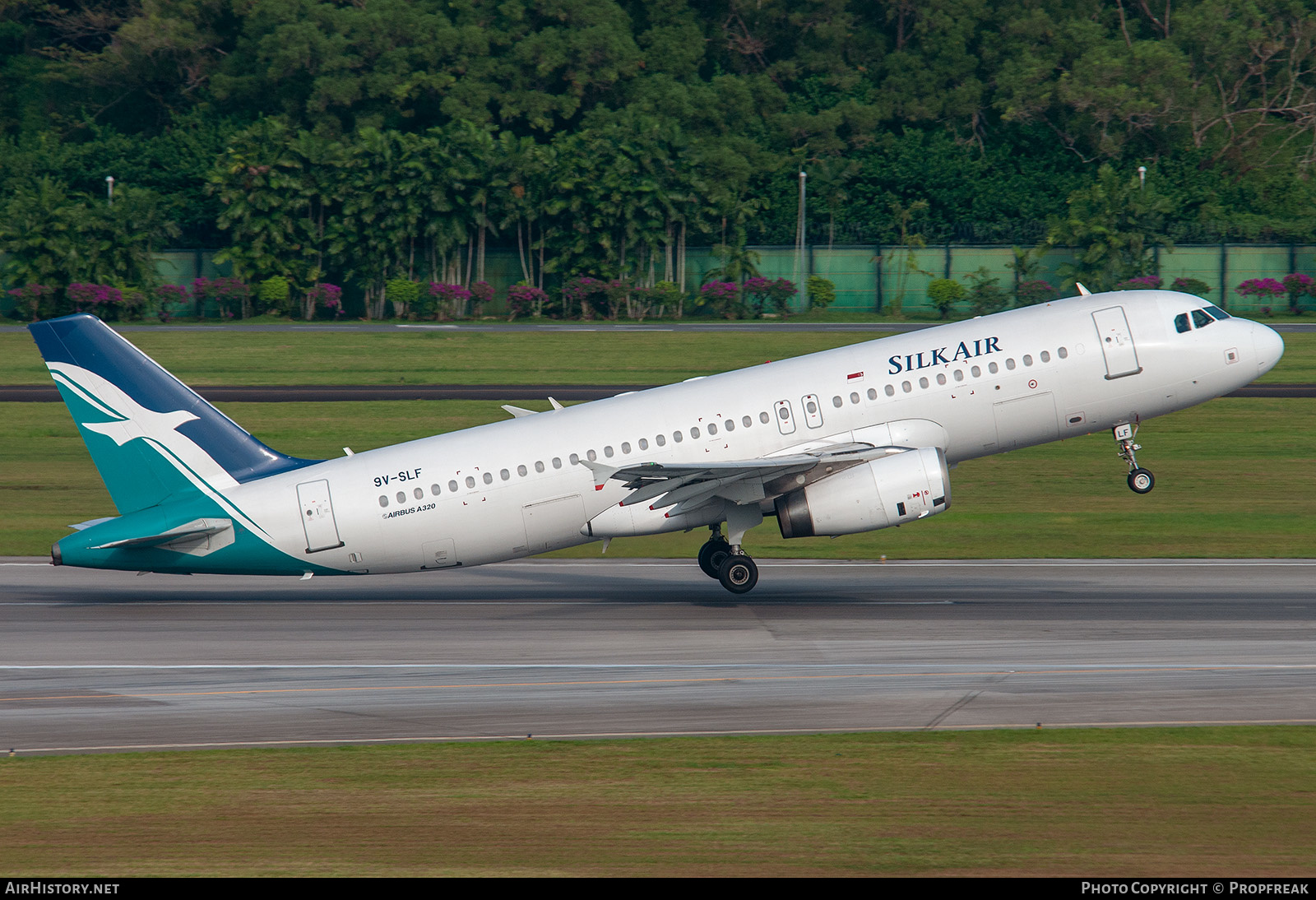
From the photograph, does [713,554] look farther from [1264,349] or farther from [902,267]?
[902,267]

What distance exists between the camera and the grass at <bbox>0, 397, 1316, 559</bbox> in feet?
117

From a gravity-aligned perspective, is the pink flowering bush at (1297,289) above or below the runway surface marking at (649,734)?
above

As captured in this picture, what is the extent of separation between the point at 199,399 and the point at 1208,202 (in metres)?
92.3

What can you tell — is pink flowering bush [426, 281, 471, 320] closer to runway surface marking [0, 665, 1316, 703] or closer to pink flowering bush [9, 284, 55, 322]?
pink flowering bush [9, 284, 55, 322]

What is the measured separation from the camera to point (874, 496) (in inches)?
1096

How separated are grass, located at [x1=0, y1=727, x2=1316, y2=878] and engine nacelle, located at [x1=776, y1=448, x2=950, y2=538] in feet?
28.3

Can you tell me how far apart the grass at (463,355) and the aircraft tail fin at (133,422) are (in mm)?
36329

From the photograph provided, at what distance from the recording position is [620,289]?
9938 cm

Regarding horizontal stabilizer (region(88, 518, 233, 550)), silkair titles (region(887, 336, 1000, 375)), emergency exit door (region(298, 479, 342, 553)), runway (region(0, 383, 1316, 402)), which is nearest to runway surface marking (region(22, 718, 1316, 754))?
horizontal stabilizer (region(88, 518, 233, 550))

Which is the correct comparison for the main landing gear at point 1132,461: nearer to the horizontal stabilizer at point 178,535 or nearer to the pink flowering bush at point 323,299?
the horizontal stabilizer at point 178,535

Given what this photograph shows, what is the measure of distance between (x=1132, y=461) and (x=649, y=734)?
614 inches

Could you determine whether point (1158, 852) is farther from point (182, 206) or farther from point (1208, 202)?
point (182, 206)

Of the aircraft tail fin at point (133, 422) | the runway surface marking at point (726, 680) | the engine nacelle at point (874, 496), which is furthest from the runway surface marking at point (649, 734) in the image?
the aircraft tail fin at point (133, 422)

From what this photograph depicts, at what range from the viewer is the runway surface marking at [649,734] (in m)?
19.8
